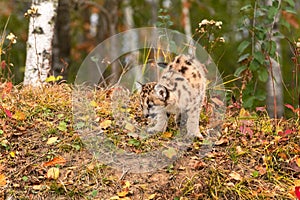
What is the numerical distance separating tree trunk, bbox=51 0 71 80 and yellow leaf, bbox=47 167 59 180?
540cm

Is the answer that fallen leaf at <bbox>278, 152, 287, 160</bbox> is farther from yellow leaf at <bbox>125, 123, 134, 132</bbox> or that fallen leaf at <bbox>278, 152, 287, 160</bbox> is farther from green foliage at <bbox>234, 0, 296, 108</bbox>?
yellow leaf at <bbox>125, 123, 134, 132</bbox>

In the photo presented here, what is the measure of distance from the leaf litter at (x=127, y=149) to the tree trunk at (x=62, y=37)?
15.0ft

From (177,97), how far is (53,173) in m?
1.24

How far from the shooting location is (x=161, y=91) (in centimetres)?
445

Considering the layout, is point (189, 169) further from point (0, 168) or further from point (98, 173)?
point (0, 168)

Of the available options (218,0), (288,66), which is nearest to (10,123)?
(288,66)

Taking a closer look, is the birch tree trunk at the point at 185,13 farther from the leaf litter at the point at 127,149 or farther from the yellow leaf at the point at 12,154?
the yellow leaf at the point at 12,154

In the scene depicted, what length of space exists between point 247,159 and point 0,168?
84.2 inches

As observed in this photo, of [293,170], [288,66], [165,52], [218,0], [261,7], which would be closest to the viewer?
[293,170]

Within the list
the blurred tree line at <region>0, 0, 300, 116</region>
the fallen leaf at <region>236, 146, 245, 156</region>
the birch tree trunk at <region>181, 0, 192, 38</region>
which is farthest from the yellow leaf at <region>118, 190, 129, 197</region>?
the birch tree trunk at <region>181, 0, 192, 38</region>

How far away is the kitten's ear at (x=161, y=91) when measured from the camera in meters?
4.44

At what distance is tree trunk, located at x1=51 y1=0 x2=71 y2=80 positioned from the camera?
31.8ft

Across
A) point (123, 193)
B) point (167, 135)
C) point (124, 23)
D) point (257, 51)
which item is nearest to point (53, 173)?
point (123, 193)

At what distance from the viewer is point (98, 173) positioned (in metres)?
4.39
